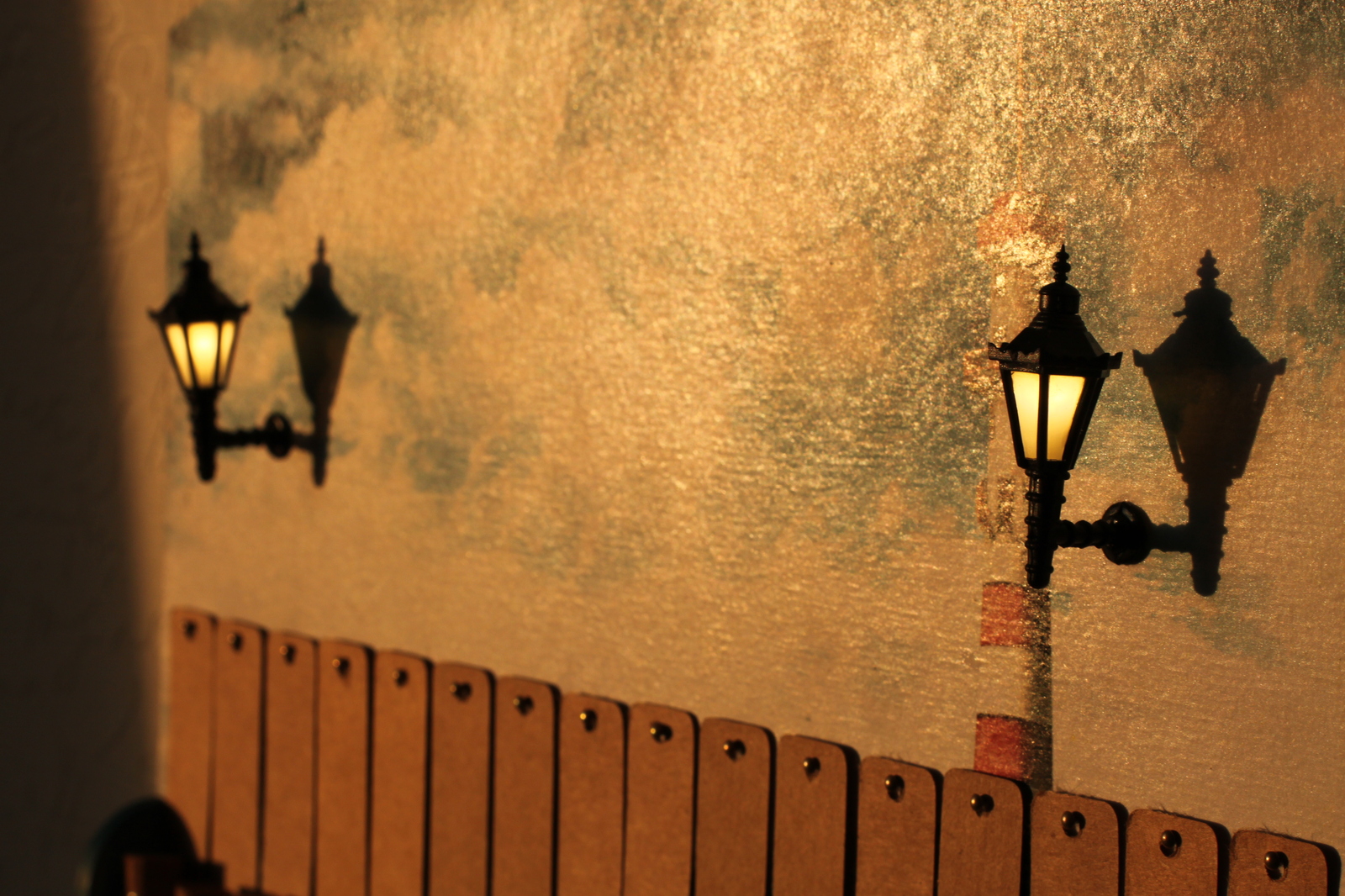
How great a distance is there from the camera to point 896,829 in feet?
7.17

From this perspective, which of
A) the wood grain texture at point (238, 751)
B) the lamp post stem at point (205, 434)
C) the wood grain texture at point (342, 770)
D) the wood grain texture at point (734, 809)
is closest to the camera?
the wood grain texture at point (734, 809)

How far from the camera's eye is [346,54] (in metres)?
3.08

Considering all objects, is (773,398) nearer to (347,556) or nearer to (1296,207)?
(1296,207)

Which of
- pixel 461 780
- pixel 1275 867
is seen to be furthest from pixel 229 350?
pixel 1275 867

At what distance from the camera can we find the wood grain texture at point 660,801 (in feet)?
8.00

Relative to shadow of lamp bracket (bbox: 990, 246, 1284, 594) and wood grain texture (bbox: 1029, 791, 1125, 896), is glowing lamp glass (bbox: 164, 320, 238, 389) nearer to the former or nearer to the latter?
shadow of lamp bracket (bbox: 990, 246, 1284, 594)

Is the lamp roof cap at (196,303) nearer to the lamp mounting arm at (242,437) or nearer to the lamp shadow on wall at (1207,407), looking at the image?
the lamp mounting arm at (242,437)

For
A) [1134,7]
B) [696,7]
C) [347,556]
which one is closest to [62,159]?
[347,556]

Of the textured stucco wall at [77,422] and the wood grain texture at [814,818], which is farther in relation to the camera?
the textured stucco wall at [77,422]

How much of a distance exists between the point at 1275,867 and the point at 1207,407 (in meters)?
0.72

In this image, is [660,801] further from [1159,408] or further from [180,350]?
[180,350]

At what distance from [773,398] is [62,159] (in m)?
2.49

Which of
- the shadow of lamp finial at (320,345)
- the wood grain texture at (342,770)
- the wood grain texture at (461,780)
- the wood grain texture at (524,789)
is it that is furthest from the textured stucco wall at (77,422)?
the wood grain texture at (524,789)

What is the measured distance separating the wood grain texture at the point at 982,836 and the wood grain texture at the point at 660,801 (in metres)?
0.55
